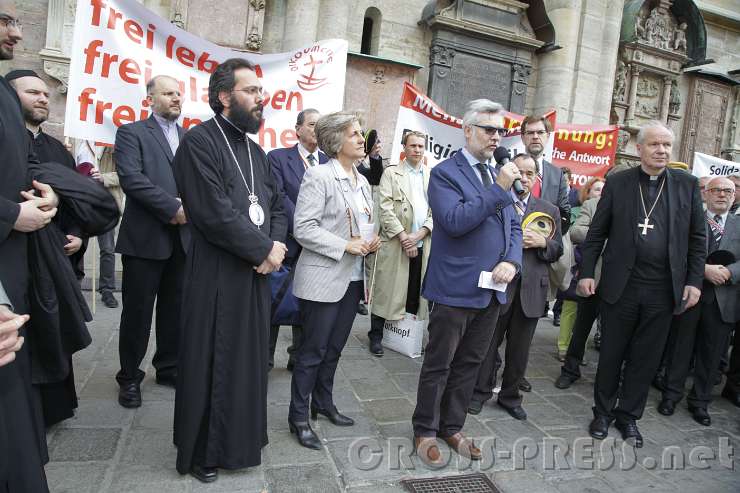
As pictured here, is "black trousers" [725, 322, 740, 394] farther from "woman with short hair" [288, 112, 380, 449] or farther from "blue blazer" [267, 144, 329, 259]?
"blue blazer" [267, 144, 329, 259]

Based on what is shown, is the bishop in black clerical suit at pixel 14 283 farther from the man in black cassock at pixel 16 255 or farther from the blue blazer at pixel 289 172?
the blue blazer at pixel 289 172

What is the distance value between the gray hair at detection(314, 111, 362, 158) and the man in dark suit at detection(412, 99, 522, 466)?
24.5 inches

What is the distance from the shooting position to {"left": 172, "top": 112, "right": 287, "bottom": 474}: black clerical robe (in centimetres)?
270

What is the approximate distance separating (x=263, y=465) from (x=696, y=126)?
43.9 ft

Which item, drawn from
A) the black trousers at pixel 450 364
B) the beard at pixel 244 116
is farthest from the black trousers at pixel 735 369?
the beard at pixel 244 116

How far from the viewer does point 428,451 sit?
3178 millimetres

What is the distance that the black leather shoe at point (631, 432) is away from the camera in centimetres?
377

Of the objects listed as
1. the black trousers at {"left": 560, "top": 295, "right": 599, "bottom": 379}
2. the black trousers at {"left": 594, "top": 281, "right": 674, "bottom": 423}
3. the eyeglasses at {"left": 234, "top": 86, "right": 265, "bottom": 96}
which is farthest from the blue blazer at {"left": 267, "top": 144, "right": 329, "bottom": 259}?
the black trousers at {"left": 560, "top": 295, "right": 599, "bottom": 379}

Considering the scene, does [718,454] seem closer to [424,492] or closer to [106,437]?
[424,492]

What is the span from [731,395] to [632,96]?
335 inches

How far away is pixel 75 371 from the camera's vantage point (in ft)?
13.5

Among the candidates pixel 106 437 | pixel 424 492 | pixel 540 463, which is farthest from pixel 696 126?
pixel 106 437

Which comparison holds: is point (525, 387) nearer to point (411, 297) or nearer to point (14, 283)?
point (411, 297)

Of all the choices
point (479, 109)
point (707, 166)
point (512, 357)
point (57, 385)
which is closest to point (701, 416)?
point (512, 357)
